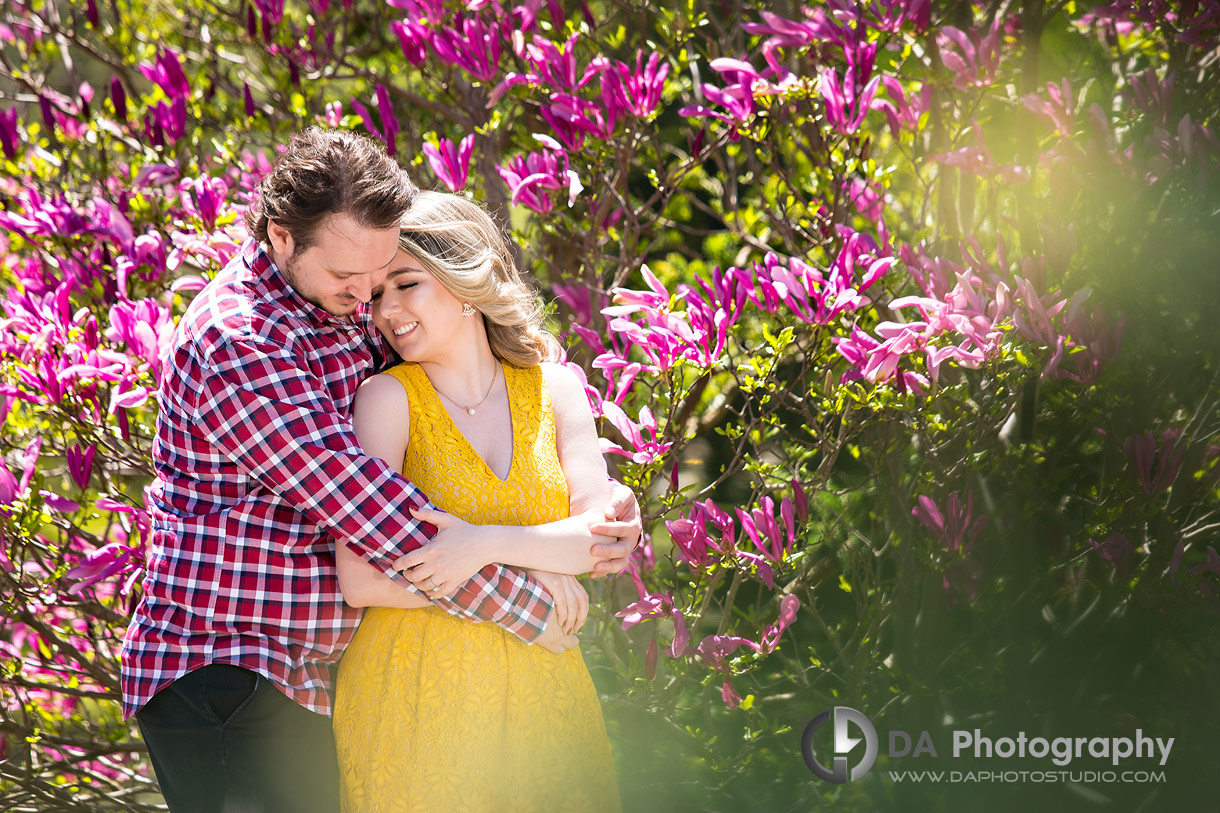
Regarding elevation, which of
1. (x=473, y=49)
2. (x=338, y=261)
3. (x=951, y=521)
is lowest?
(x=951, y=521)

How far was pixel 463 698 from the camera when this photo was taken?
1.69 m

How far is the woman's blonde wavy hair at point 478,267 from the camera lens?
70.1 inches

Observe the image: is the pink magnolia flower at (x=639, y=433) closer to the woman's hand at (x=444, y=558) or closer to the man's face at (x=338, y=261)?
the woman's hand at (x=444, y=558)

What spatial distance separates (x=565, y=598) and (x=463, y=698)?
25cm

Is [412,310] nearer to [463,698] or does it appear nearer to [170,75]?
[463,698]

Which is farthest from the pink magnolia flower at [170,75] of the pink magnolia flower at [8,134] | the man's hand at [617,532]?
the man's hand at [617,532]

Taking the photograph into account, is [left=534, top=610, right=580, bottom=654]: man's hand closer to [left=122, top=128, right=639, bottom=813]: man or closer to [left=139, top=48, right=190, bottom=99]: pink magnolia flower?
[left=122, top=128, right=639, bottom=813]: man

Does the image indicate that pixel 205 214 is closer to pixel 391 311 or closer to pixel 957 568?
pixel 391 311

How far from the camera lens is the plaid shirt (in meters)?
1.55

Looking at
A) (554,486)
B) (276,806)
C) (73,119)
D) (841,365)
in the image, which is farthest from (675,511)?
(73,119)

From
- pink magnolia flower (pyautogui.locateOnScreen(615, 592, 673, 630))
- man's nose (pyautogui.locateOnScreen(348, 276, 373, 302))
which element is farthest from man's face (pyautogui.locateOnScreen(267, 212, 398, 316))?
pink magnolia flower (pyautogui.locateOnScreen(615, 592, 673, 630))

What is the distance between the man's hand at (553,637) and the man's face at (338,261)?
675 millimetres

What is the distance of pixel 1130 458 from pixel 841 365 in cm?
69

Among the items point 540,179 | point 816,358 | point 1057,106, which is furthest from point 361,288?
point 1057,106
